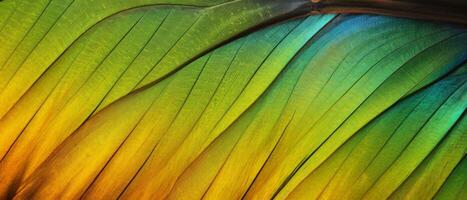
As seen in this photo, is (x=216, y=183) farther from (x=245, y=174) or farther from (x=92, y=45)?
(x=92, y=45)

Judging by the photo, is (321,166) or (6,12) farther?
(321,166)

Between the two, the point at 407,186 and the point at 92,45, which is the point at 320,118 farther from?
the point at 92,45

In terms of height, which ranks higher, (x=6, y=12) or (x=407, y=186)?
(x=407, y=186)

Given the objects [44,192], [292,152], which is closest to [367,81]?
[292,152]

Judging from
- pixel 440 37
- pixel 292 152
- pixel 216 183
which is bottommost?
pixel 216 183

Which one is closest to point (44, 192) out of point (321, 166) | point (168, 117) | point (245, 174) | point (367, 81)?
point (168, 117)

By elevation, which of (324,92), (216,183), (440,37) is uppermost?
(440,37)
